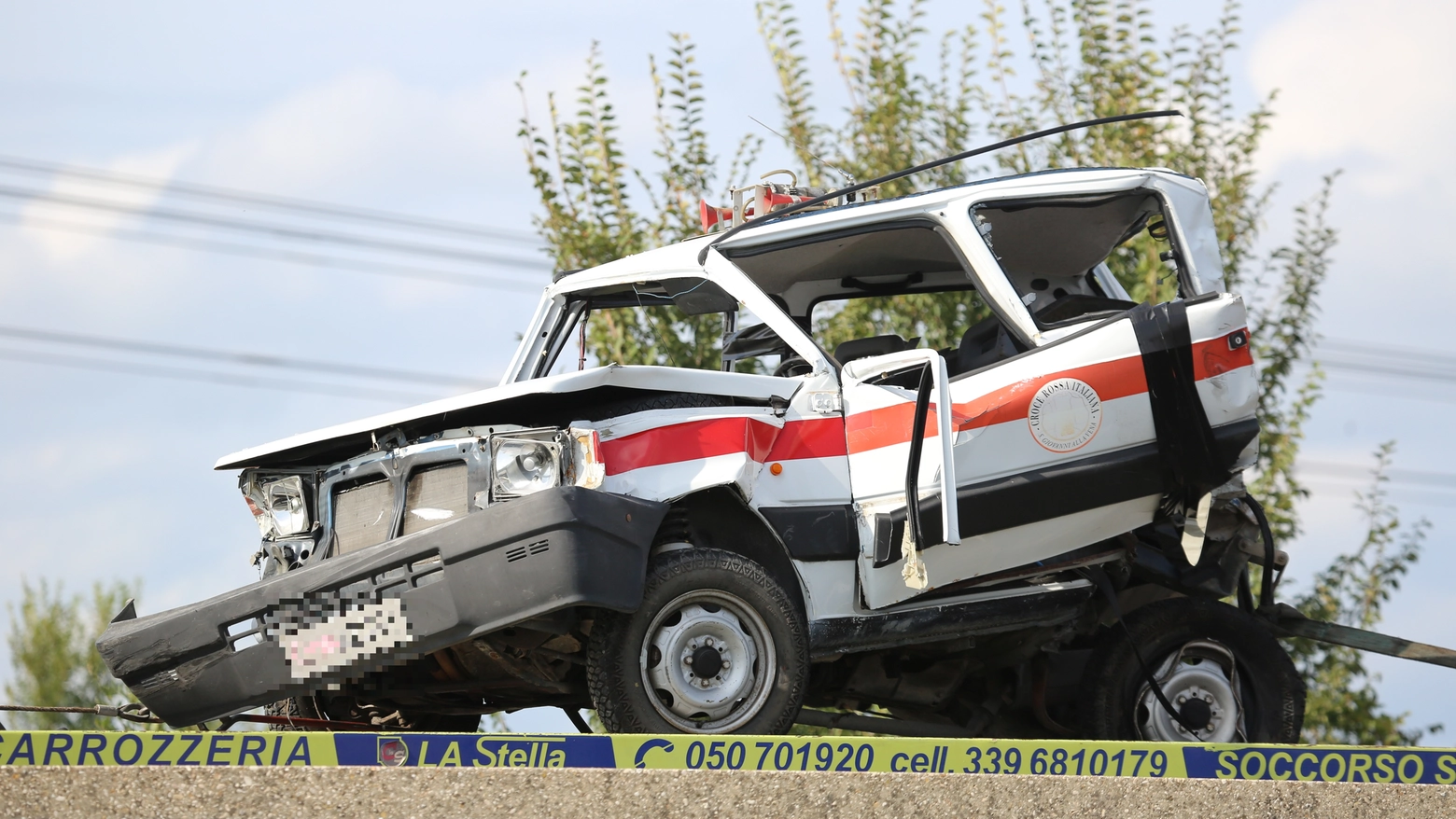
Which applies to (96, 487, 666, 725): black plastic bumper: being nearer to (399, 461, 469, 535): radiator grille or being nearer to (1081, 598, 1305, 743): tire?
(399, 461, 469, 535): radiator grille

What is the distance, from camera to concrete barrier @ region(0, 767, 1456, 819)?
12.0 feet

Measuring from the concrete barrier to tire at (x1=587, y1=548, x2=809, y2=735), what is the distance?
2.99 feet

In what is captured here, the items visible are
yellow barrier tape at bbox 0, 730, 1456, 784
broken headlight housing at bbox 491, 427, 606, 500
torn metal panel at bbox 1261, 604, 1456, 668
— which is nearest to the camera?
yellow barrier tape at bbox 0, 730, 1456, 784

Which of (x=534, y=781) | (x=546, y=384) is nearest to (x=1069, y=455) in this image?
(x=546, y=384)

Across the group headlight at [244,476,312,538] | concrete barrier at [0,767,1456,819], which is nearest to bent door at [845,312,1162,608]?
concrete barrier at [0,767,1456,819]

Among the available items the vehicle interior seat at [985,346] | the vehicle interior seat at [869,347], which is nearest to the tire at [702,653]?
the vehicle interior seat at [869,347]

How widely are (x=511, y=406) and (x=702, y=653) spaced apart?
109cm

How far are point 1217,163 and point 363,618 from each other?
10332mm

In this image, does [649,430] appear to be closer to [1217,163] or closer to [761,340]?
[761,340]

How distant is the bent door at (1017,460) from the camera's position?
5410 mm

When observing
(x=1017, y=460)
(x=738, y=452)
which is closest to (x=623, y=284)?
(x=738, y=452)

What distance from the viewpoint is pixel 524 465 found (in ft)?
16.3

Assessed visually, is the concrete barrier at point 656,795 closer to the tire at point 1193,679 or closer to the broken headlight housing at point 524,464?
the broken headlight housing at point 524,464

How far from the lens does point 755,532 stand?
5.44 meters
